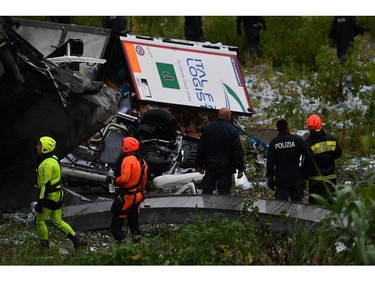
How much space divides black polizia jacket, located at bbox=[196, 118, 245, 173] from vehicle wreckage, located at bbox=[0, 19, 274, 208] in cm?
76

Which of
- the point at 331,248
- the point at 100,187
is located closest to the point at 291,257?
the point at 331,248

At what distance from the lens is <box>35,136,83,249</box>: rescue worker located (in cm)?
1167

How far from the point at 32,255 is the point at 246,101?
635 cm

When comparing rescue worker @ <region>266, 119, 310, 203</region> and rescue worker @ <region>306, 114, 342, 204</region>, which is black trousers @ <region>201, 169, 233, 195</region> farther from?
rescue worker @ <region>306, 114, 342, 204</region>

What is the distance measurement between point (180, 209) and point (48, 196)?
6.68ft

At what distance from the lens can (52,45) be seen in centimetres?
1614

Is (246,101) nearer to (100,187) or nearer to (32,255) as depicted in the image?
(100,187)

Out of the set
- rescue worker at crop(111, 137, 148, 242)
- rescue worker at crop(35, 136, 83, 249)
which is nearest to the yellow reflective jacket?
rescue worker at crop(35, 136, 83, 249)

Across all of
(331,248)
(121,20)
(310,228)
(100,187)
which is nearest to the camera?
(331,248)


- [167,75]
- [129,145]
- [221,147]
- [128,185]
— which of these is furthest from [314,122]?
[167,75]

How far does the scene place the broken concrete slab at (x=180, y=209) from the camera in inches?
503

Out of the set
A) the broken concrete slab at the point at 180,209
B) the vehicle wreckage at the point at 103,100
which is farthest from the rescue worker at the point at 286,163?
the vehicle wreckage at the point at 103,100

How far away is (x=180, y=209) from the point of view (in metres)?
13.2

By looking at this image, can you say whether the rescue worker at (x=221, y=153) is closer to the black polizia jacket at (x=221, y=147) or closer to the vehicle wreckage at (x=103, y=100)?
the black polizia jacket at (x=221, y=147)
